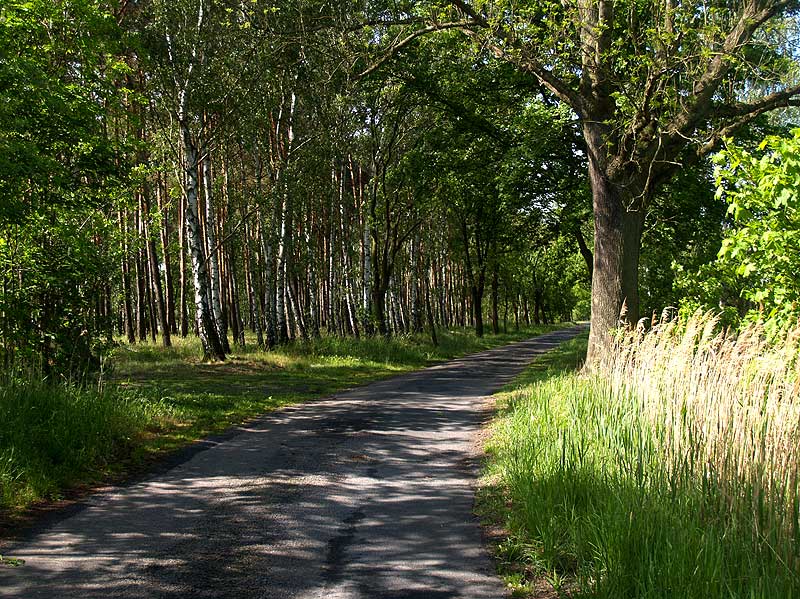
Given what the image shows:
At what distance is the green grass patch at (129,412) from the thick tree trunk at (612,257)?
6678 mm

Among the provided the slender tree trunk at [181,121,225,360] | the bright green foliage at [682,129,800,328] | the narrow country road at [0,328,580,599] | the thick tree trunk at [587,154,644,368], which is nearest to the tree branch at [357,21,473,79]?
the thick tree trunk at [587,154,644,368]

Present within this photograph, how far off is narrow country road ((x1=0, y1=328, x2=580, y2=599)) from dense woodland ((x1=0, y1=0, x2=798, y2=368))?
397cm

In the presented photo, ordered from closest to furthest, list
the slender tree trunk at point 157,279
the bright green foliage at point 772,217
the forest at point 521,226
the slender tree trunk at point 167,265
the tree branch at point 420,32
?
1. the forest at point 521,226
2. the bright green foliage at point 772,217
3. the tree branch at point 420,32
4. the slender tree trunk at point 157,279
5. the slender tree trunk at point 167,265

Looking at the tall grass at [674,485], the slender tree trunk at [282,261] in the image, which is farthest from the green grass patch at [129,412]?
the tall grass at [674,485]

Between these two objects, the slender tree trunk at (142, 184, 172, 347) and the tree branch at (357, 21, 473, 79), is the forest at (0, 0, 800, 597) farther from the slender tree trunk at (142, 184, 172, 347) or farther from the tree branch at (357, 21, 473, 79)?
the slender tree trunk at (142, 184, 172, 347)

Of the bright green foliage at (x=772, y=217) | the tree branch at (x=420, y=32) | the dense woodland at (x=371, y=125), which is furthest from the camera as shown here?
the tree branch at (x=420, y=32)

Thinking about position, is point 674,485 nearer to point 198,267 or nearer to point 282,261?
point 198,267

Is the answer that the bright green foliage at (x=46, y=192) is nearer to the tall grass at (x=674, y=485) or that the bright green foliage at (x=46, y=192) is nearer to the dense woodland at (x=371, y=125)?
the dense woodland at (x=371, y=125)

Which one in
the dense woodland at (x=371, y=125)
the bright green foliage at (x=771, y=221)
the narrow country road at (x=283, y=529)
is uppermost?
the dense woodland at (x=371, y=125)

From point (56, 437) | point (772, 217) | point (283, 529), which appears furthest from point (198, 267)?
point (772, 217)

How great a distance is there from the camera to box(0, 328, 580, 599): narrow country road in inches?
199

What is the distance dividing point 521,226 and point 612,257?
1619cm

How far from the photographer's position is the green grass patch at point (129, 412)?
25.7ft

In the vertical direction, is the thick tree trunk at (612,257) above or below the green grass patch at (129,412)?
above
